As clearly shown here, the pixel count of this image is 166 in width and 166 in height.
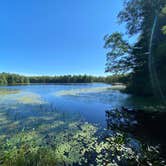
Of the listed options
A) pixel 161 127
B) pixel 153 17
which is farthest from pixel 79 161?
pixel 153 17

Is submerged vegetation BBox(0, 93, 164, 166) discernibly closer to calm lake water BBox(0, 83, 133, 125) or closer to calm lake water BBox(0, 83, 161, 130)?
calm lake water BBox(0, 83, 161, 130)

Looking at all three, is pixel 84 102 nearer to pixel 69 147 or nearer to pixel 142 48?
pixel 142 48

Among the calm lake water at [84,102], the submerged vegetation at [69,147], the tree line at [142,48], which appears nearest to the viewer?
the submerged vegetation at [69,147]

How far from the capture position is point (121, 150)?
16.4ft

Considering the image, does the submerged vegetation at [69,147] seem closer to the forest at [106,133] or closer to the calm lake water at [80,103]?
the forest at [106,133]

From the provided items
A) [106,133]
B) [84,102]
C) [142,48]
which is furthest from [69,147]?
[142,48]

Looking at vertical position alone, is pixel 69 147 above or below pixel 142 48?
below

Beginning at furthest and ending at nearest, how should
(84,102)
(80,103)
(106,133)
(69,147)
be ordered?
(84,102) < (80,103) < (106,133) < (69,147)

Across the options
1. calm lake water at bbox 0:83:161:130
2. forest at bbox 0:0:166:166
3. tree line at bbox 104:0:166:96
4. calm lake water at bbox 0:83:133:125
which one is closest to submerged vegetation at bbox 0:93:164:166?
forest at bbox 0:0:166:166

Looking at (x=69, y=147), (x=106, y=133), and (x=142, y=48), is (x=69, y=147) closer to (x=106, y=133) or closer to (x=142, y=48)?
(x=106, y=133)

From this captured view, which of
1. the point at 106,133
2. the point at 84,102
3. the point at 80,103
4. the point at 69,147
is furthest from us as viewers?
the point at 84,102

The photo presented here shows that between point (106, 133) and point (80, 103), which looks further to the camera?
point (80, 103)

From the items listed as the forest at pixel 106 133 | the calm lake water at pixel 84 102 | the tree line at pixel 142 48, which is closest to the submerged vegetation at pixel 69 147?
the forest at pixel 106 133

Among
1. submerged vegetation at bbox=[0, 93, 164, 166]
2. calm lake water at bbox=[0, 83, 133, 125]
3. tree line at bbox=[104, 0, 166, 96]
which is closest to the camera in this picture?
submerged vegetation at bbox=[0, 93, 164, 166]
